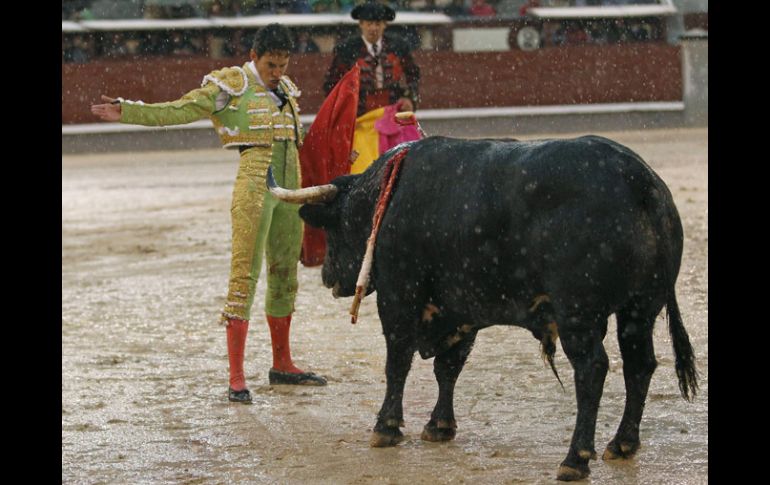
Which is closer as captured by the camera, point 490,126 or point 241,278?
point 241,278

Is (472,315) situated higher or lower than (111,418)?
higher

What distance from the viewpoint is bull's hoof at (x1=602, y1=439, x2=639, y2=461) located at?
127 inches

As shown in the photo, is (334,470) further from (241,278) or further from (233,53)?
(233,53)

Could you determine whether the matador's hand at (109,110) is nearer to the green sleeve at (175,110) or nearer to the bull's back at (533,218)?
the green sleeve at (175,110)

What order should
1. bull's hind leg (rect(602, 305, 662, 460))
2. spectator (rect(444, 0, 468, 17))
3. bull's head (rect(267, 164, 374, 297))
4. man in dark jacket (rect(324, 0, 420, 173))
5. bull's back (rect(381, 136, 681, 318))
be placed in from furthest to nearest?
spectator (rect(444, 0, 468, 17)), man in dark jacket (rect(324, 0, 420, 173)), bull's head (rect(267, 164, 374, 297)), bull's hind leg (rect(602, 305, 662, 460)), bull's back (rect(381, 136, 681, 318))

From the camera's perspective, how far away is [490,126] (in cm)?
1725

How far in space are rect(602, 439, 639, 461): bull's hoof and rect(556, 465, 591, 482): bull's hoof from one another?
212 mm

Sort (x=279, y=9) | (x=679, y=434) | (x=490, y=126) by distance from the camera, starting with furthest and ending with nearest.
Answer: (x=279, y=9), (x=490, y=126), (x=679, y=434)

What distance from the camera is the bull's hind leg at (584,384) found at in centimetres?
305

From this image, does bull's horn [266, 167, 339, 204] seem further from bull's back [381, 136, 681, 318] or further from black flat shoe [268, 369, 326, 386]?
black flat shoe [268, 369, 326, 386]

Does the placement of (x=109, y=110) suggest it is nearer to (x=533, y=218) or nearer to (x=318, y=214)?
(x=318, y=214)

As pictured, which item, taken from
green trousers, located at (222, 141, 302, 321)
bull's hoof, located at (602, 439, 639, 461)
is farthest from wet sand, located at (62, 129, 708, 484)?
green trousers, located at (222, 141, 302, 321)
